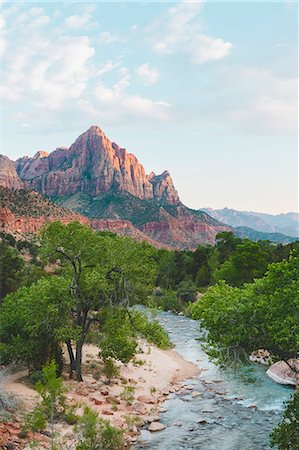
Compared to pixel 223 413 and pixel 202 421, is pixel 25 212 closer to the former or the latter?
pixel 223 413

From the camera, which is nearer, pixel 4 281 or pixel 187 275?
pixel 4 281

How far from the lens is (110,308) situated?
68.6 ft

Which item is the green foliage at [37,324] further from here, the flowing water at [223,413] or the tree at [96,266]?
the flowing water at [223,413]

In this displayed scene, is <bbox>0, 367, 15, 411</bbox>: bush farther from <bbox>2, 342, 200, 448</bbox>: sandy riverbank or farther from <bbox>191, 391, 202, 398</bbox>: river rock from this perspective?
<bbox>191, 391, 202, 398</bbox>: river rock

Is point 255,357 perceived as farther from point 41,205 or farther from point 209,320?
point 41,205

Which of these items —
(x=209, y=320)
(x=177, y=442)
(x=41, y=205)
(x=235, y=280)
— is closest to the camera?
(x=209, y=320)

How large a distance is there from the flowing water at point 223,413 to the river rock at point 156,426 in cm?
20

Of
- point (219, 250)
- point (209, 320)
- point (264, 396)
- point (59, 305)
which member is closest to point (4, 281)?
point (59, 305)

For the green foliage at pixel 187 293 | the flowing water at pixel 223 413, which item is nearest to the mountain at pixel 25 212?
the green foliage at pixel 187 293

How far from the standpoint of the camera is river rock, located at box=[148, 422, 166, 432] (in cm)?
1757

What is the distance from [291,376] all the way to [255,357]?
632cm

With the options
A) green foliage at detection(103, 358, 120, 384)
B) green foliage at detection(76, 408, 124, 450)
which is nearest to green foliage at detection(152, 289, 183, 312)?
green foliage at detection(103, 358, 120, 384)

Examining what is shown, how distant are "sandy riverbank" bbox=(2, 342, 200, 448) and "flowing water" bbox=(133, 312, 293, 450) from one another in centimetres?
70

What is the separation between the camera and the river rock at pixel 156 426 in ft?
57.6
